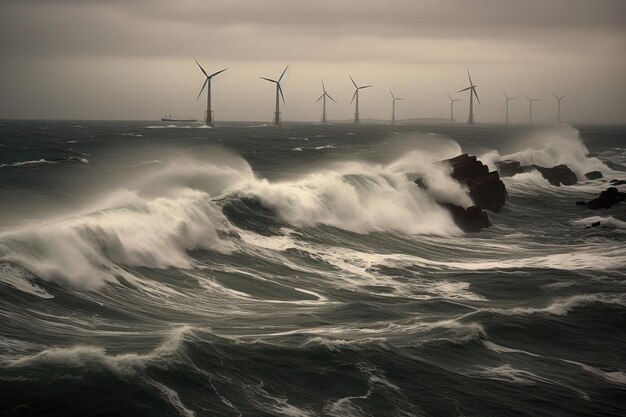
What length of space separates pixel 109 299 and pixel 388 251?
1591 centimetres

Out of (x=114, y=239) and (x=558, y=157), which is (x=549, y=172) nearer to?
(x=558, y=157)

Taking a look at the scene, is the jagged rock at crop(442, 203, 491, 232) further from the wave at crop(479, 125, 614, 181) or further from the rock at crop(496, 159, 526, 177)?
the wave at crop(479, 125, 614, 181)

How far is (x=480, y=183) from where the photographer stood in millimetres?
50375

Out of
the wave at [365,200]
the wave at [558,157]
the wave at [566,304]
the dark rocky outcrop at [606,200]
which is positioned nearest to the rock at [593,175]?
the wave at [558,157]

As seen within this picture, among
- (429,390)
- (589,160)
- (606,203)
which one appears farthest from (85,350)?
(589,160)

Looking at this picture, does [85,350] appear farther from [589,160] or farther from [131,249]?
[589,160]

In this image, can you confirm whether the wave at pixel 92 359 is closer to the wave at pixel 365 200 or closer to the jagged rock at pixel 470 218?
the wave at pixel 365 200

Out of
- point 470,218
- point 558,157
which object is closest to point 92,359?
point 470,218

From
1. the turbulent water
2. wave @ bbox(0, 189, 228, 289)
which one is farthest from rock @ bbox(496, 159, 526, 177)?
wave @ bbox(0, 189, 228, 289)

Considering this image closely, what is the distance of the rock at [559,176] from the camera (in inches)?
2629

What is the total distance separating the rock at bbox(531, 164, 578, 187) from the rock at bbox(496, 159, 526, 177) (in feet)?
5.79

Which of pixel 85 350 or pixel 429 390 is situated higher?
pixel 85 350

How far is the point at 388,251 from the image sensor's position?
3456cm

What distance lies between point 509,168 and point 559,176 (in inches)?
171
